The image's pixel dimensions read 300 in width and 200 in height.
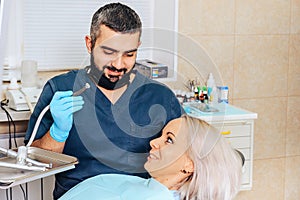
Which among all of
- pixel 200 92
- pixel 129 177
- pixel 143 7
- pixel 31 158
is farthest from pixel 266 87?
pixel 31 158

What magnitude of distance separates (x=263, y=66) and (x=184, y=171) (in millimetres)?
1316

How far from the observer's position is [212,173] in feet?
4.29

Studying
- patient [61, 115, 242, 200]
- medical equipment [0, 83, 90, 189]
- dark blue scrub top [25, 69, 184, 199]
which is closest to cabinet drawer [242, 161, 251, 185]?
dark blue scrub top [25, 69, 184, 199]

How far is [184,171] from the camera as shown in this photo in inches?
53.9

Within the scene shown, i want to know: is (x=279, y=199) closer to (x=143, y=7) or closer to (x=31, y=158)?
(x=143, y=7)

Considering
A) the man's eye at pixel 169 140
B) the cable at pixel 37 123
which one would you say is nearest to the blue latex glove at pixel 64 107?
the cable at pixel 37 123

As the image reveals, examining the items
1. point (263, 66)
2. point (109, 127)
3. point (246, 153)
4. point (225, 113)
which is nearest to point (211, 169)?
point (109, 127)

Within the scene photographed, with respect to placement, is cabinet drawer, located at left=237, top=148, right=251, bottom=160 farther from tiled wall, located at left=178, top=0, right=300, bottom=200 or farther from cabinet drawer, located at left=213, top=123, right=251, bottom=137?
tiled wall, located at left=178, top=0, right=300, bottom=200

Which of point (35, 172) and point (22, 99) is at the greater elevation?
point (22, 99)

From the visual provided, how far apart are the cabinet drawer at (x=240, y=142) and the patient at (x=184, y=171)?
708 mm

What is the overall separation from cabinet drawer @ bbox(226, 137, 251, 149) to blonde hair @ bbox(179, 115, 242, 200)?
742mm

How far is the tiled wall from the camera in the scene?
93.9 inches

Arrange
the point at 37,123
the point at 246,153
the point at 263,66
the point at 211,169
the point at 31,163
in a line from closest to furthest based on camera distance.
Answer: the point at 211,169 < the point at 31,163 < the point at 37,123 < the point at 246,153 < the point at 263,66

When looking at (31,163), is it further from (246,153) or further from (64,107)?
(246,153)
